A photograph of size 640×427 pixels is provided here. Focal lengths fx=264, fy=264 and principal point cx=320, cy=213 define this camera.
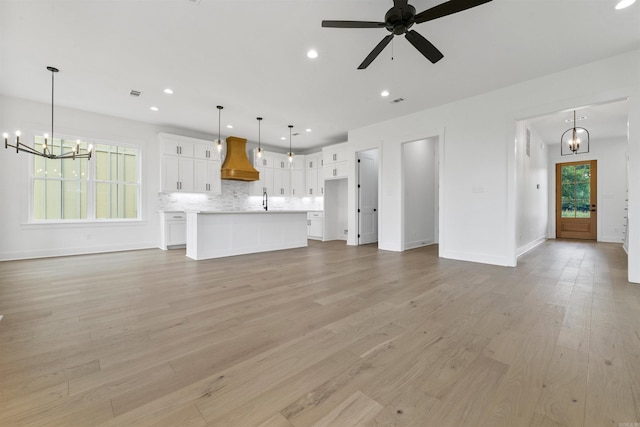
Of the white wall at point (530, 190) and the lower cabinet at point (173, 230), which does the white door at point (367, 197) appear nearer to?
the white wall at point (530, 190)

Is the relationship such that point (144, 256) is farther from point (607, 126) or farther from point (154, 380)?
point (607, 126)

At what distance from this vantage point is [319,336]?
2.07 meters

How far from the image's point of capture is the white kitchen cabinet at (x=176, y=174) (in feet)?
21.6

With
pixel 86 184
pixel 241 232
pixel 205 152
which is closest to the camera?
pixel 241 232

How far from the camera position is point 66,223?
5.55m

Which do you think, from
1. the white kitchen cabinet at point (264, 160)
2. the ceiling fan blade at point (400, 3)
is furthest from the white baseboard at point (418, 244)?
the white kitchen cabinet at point (264, 160)

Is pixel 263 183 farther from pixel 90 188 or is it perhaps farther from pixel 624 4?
pixel 624 4

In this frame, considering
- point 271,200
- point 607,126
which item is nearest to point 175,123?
point 271,200

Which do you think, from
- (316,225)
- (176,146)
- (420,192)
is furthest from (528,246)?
(176,146)

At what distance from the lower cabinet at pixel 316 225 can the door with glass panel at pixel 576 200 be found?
7431mm

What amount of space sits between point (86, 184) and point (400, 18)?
22.8ft

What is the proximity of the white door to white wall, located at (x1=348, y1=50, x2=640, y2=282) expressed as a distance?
1.17m

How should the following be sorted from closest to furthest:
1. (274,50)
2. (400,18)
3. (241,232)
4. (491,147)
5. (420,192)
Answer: (400,18) < (274,50) < (491,147) < (241,232) < (420,192)

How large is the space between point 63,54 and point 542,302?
6557 millimetres
